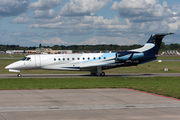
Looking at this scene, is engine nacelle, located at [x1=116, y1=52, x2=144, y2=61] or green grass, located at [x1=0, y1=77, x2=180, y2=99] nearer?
green grass, located at [x1=0, y1=77, x2=180, y2=99]

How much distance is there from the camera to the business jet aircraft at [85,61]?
35531 millimetres

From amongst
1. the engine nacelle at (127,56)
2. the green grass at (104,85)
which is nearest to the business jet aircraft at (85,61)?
the engine nacelle at (127,56)

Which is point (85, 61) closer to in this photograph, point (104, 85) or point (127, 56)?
point (127, 56)

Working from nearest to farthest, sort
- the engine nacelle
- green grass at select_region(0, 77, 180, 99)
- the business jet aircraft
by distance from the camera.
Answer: green grass at select_region(0, 77, 180, 99) < the business jet aircraft < the engine nacelle

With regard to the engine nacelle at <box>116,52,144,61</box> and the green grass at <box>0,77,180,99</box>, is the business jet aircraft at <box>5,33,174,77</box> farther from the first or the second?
the green grass at <box>0,77,180,99</box>

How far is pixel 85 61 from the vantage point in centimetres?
3675

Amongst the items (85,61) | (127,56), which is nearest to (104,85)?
(85,61)

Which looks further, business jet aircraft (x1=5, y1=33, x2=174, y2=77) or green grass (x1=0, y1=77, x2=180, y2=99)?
business jet aircraft (x1=5, y1=33, x2=174, y2=77)

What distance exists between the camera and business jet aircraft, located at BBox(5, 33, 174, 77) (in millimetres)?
35531

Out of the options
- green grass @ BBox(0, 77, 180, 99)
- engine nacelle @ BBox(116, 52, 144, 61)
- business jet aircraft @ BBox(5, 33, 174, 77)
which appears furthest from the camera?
engine nacelle @ BBox(116, 52, 144, 61)

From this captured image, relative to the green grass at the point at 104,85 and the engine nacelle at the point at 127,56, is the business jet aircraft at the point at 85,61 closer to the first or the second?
the engine nacelle at the point at 127,56

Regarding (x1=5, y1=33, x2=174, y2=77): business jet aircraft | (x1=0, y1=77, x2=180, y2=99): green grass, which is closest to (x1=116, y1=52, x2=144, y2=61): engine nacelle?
(x1=5, y1=33, x2=174, y2=77): business jet aircraft

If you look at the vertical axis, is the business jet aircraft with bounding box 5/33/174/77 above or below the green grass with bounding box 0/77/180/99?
above

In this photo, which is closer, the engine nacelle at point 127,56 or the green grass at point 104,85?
the green grass at point 104,85
